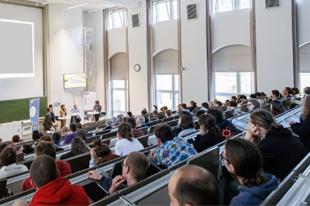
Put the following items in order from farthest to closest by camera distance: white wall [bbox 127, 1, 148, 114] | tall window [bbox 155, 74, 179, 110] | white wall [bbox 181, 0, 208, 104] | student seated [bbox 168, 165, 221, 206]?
1. white wall [bbox 127, 1, 148, 114]
2. tall window [bbox 155, 74, 179, 110]
3. white wall [bbox 181, 0, 208, 104]
4. student seated [bbox 168, 165, 221, 206]

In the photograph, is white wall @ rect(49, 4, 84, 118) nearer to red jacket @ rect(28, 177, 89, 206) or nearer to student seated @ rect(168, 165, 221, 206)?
red jacket @ rect(28, 177, 89, 206)

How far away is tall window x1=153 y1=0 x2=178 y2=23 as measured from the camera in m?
12.3

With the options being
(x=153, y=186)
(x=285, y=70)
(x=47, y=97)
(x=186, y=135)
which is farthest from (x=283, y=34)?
(x=47, y=97)

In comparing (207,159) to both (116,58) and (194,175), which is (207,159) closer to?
(194,175)

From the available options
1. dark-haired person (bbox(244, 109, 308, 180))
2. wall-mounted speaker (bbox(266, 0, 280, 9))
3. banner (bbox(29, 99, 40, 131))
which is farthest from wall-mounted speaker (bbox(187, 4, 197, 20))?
dark-haired person (bbox(244, 109, 308, 180))

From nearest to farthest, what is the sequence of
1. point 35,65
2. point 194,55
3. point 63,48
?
1. point 194,55
2. point 35,65
3. point 63,48

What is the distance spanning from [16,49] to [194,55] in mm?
7562

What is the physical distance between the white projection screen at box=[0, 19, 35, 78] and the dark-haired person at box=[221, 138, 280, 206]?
1162 cm

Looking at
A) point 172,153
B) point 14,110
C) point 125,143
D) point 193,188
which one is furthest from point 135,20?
point 193,188

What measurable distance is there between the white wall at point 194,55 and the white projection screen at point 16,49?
6.69 meters

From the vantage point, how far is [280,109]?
4.28 meters

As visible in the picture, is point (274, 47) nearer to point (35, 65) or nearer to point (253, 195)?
point (253, 195)

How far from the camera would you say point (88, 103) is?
14.1 metres

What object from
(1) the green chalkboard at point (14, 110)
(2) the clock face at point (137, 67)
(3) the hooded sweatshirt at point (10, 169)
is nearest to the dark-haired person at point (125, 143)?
(3) the hooded sweatshirt at point (10, 169)
